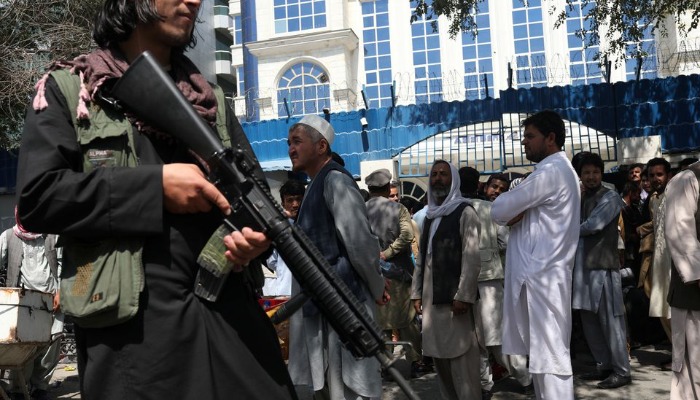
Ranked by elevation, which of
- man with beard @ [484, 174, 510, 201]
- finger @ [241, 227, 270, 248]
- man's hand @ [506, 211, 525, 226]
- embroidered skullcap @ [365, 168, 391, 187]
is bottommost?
man's hand @ [506, 211, 525, 226]

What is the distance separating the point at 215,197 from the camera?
71.9 inches

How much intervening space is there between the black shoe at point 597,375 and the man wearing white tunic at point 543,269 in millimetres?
2636

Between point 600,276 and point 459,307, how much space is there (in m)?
2.30

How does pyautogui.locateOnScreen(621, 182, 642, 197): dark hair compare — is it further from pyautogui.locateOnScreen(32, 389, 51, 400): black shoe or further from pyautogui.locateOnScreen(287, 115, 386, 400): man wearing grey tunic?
pyautogui.locateOnScreen(32, 389, 51, 400): black shoe

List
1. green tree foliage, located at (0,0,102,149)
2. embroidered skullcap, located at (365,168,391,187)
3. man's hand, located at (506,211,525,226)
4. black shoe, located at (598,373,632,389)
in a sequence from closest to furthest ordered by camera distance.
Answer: man's hand, located at (506,211,525,226)
black shoe, located at (598,373,632,389)
embroidered skullcap, located at (365,168,391,187)
green tree foliage, located at (0,0,102,149)

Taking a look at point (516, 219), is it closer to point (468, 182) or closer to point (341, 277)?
point (341, 277)

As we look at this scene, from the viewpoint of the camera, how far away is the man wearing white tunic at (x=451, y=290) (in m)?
5.23

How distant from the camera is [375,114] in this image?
17.9 m

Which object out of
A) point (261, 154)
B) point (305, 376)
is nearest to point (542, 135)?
point (305, 376)

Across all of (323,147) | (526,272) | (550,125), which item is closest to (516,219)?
(526,272)

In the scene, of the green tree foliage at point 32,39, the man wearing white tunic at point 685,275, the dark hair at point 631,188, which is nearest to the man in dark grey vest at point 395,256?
the man wearing white tunic at point 685,275

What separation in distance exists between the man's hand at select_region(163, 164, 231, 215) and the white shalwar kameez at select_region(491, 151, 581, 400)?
3052 millimetres

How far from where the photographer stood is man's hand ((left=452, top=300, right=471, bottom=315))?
5211 millimetres

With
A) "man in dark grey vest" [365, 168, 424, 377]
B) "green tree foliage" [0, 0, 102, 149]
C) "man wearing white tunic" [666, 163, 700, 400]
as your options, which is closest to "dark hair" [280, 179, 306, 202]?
"man in dark grey vest" [365, 168, 424, 377]
